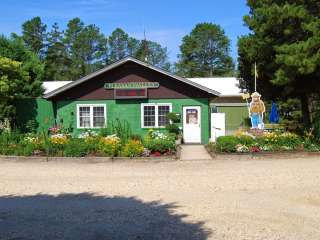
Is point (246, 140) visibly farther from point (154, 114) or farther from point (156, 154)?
point (154, 114)

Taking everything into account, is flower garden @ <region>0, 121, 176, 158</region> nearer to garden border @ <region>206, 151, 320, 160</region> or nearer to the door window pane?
garden border @ <region>206, 151, 320, 160</region>

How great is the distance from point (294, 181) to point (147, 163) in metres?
6.09

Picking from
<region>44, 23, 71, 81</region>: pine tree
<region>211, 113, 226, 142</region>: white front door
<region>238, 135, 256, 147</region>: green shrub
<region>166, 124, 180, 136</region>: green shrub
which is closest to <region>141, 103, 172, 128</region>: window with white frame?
<region>166, 124, 180, 136</region>: green shrub

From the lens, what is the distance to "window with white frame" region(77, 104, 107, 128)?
A: 27.4 m

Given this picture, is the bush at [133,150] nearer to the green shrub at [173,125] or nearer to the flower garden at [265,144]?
the flower garden at [265,144]

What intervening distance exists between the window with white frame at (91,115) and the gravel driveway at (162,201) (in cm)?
1043

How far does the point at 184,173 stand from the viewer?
49.6 ft

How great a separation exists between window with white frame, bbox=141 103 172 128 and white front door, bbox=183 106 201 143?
96cm

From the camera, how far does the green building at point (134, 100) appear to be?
26609mm

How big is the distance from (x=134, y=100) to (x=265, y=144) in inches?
352

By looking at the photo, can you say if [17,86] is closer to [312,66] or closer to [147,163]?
[147,163]

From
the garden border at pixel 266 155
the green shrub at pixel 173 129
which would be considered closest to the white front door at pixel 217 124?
the green shrub at pixel 173 129

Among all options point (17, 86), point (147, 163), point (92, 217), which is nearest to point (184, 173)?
point (147, 163)

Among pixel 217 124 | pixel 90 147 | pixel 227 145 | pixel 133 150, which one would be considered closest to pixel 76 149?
pixel 90 147
